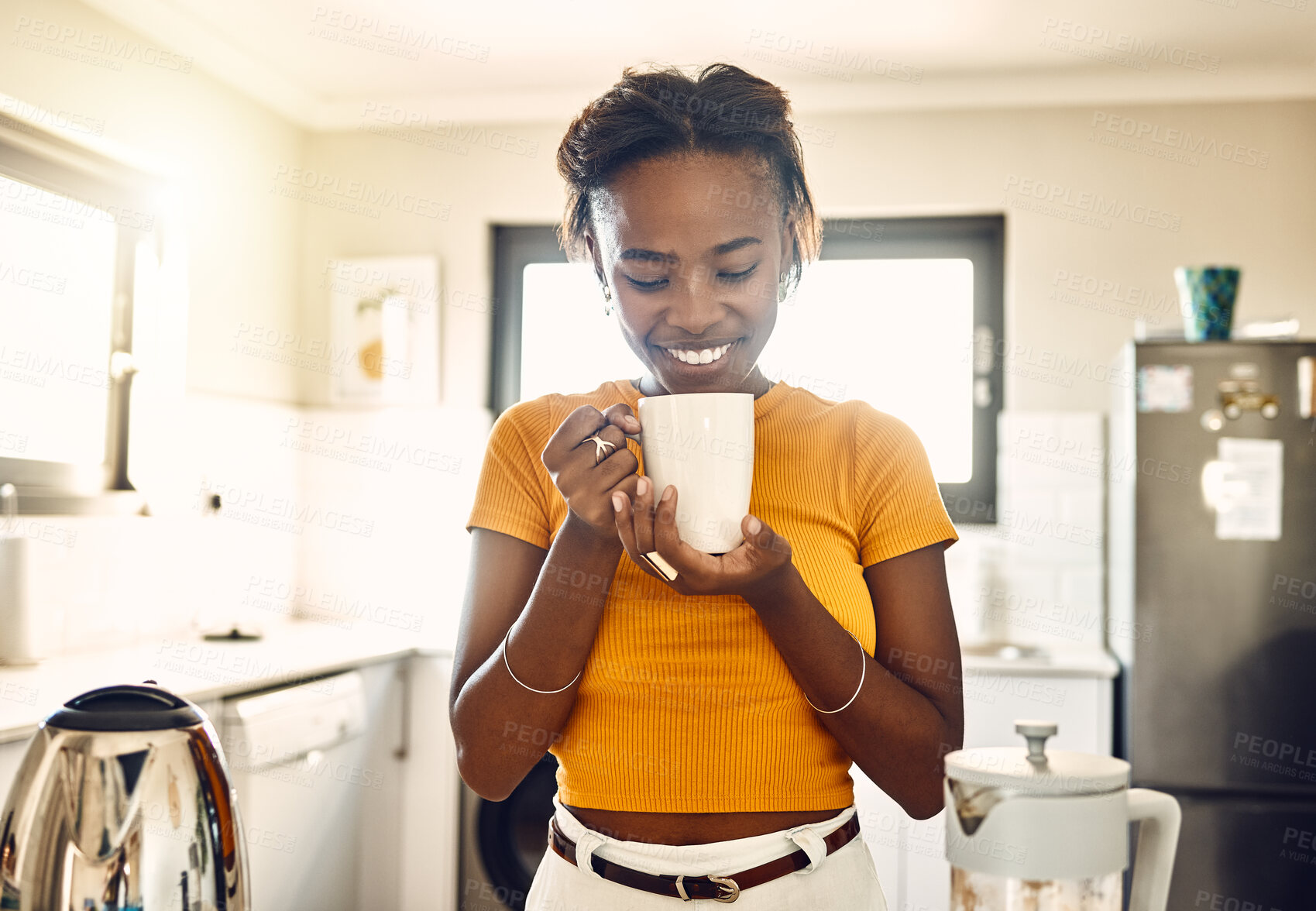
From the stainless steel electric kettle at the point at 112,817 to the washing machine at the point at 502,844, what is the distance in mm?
2287

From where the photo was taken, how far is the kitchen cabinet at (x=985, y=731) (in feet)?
8.34

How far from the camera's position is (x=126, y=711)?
537 millimetres

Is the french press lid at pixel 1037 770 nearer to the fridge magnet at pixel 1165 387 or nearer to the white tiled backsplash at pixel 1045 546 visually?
the fridge magnet at pixel 1165 387

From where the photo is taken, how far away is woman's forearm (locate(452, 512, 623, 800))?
0.74m

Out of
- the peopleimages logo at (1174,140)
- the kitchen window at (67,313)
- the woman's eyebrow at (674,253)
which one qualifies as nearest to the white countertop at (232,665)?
the kitchen window at (67,313)

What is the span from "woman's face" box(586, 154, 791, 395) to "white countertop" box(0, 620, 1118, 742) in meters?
1.23

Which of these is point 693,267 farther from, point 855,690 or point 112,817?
point 112,817

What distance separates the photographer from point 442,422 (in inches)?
130

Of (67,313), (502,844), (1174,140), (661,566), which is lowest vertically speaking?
(502,844)

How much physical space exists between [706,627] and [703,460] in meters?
0.20

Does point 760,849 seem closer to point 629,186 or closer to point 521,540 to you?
point 521,540

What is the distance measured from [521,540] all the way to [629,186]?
297mm

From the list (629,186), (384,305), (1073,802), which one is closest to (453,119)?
(384,305)

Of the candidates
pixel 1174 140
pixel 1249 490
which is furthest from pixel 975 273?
pixel 1249 490
